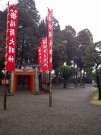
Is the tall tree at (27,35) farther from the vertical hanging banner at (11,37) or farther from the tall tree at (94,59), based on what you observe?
the vertical hanging banner at (11,37)

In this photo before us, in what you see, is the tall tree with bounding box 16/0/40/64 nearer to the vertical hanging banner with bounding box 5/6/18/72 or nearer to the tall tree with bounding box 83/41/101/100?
the tall tree with bounding box 83/41/101/100

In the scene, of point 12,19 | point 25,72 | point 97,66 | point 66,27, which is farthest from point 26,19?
point 12,19

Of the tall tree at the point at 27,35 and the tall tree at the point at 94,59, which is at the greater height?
the tall tree at the point at 27,35

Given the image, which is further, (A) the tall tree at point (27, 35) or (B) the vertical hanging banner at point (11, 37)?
(A) the tall tree at point (27, 35)

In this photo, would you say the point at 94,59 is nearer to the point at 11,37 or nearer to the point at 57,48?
the point at 11,37

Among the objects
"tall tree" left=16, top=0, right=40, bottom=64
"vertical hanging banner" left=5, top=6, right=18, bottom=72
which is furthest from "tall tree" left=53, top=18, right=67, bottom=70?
"vertical hanging banner" left=5, top=6, right=18, bottom=72

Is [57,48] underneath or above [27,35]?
underneath

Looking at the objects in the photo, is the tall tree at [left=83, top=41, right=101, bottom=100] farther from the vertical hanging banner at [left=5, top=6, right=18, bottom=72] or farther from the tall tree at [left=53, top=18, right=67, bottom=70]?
the tall tree at [left=53, top=18, right=67, bottom=70]

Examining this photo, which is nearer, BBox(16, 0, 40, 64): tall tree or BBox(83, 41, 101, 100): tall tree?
BBox(83, 41, 101, 100): tall tree

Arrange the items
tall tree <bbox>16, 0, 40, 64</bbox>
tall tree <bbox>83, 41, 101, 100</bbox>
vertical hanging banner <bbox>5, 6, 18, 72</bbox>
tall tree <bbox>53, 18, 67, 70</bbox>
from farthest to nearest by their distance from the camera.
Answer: tall tree <bbox>53, 18, 67, 70</bbox> → tall tree <bbox>16, 0, 40, 64</bbox> → tall tree <bbox>83, 41, 101, 100</bbox> → vertical hanging banner <bbox>5, 6, 18, 72</bbox>

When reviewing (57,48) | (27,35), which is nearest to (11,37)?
(27,35)

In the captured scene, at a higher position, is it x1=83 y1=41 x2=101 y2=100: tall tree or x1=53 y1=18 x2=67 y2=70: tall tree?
x1=53 y1=18 x2=67 y2=70: tall tree

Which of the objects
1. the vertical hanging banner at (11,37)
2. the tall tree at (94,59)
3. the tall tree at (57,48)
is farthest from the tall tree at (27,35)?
the vertical hanging banner at (11,37)

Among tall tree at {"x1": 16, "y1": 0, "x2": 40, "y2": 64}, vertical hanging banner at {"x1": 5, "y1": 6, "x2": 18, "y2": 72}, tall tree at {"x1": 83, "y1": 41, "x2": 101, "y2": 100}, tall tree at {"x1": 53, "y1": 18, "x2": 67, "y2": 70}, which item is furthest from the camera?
tall tree at {"x1": 53, "y1": 18, "x2": 67, "y2": 70}
